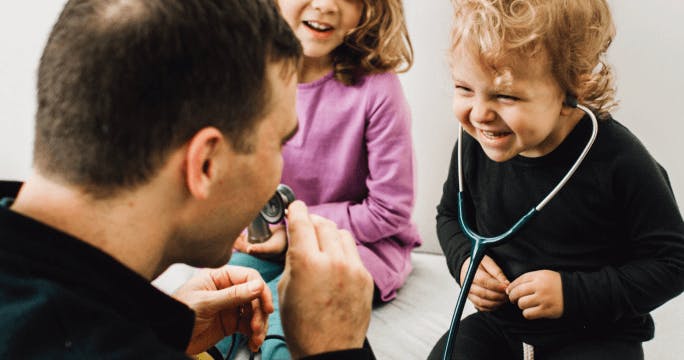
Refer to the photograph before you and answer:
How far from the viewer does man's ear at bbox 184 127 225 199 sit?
0.69 m

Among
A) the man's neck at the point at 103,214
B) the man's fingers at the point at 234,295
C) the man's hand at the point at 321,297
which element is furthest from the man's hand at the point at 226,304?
the man's neck at the point at 103,214

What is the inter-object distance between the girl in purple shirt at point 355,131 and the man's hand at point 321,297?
54cm

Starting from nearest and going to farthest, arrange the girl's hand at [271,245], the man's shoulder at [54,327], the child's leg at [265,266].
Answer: the man's shoulder at [54,327] < the girl's hand at [271,245] < the child's leg at [265,266]

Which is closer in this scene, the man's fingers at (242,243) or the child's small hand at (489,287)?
the child's small hand at (489,287)

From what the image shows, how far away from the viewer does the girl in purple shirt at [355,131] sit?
1.41m

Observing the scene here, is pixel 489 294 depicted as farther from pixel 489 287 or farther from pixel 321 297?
pixel 321 297

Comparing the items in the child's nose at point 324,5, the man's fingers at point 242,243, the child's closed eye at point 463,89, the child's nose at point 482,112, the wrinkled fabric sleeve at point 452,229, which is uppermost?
the child's closed eye at point 463,89

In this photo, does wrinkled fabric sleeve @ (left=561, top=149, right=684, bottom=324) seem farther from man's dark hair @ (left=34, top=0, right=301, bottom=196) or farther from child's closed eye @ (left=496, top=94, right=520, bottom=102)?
man's dark hair @ (left=34, top=0, right=301, bottom=196)

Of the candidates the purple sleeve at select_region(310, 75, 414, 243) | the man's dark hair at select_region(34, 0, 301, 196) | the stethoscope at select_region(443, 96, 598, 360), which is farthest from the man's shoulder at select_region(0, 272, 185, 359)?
the purple sleeve at select_region(310, 75, 414, 243)

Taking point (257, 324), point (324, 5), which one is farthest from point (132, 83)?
point (324, 5)

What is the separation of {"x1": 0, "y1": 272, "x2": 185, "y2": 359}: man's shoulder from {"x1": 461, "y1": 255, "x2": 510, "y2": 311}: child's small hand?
24.6 inches

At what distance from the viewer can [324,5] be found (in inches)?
53.8

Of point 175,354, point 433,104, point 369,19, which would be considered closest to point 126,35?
point 175,354

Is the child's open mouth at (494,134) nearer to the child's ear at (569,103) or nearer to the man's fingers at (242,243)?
the child's ear at (569,103)
